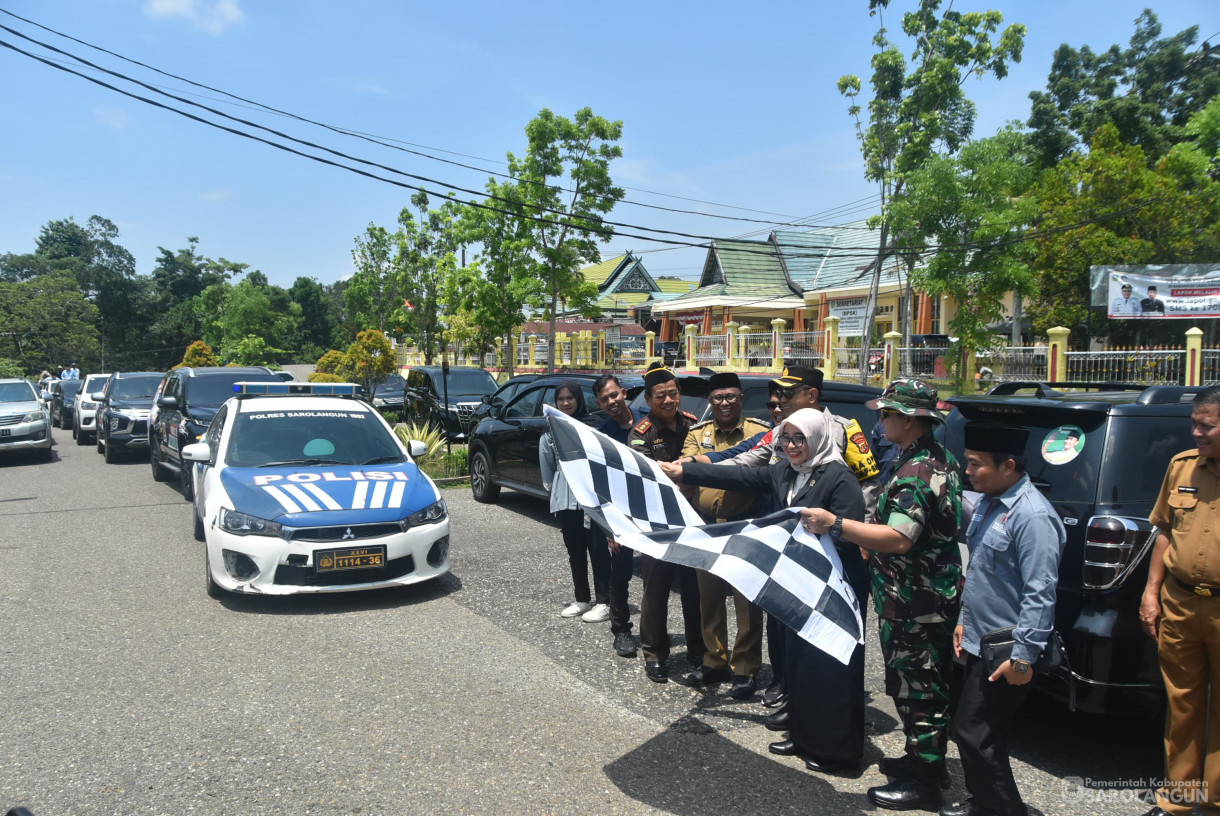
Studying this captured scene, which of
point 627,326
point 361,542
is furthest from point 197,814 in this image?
point 627,326

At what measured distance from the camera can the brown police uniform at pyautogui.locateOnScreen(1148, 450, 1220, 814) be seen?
3.11m

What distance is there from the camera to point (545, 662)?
5184 mm

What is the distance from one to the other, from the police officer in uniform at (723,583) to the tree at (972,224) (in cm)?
1598

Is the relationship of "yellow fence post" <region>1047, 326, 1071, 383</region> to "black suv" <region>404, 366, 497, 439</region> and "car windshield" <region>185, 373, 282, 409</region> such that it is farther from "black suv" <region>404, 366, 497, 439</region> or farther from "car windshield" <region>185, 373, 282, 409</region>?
"car windshield" <region>185, 373, 282, 409</region>

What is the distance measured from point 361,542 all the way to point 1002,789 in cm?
453

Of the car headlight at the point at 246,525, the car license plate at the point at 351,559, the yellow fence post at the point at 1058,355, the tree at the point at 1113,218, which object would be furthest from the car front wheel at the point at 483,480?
the tree at the point at 1113,218

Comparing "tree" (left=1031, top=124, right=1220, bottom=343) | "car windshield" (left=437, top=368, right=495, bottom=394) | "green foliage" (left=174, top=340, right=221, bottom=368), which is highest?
"tree" (left=1031, top=124, right=1220, bottom=343)

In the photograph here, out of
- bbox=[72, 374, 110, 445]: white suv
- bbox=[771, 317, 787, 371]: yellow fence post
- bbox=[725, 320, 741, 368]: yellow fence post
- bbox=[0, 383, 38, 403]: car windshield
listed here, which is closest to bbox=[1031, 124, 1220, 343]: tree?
bbox=[771, 317, 787, 371]: yellow fence post

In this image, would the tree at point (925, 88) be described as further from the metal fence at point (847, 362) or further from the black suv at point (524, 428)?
the black suv at point (524, 428)

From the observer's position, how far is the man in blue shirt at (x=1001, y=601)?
3.04 metres

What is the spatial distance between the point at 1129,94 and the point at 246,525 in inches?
1449

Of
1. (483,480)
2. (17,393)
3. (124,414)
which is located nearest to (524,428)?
(483,480)

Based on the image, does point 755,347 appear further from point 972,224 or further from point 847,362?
point 972,224

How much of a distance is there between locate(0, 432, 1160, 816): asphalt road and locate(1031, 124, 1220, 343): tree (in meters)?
21.0
